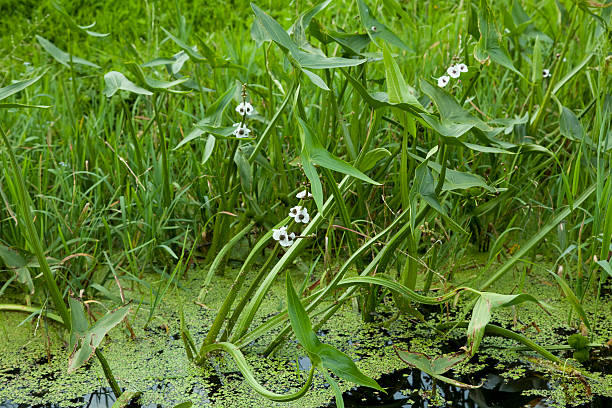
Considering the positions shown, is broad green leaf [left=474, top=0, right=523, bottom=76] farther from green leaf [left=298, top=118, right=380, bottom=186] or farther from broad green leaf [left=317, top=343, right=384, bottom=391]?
broad green leaf [left=317, top=343, right=384, bottom=391]

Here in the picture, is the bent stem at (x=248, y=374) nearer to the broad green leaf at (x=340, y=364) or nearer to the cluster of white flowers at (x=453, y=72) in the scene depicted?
the broad green leaf at (x=340, y=364)

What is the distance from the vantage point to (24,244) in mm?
1618

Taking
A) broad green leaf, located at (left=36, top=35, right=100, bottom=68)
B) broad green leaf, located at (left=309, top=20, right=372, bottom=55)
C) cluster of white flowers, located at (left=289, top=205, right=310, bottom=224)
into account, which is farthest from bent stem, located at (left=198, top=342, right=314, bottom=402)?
broad green leaf, located at (left=36, top=35, right=100, bottom=68)

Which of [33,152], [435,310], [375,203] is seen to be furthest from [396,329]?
[33,152]

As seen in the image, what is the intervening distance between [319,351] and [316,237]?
0.37m

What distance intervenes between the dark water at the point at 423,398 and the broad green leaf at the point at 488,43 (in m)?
0.61

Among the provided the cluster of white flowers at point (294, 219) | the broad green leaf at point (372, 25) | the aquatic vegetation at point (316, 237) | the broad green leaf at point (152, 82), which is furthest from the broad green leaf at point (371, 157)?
the broad green leaf at point (152, 82)

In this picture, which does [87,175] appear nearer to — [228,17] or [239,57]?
[239,57]

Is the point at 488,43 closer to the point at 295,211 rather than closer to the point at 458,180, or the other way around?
the point at 458,180

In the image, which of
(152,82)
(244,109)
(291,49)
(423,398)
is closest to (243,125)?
(244,109)

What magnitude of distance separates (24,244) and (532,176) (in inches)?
48.6

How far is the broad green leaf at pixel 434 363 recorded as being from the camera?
1243 mm

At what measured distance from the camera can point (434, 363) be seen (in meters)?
1.27

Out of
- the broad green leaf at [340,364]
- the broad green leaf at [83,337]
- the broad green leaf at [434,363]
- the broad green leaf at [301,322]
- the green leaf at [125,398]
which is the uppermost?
the broad green leaf at [301,322]
